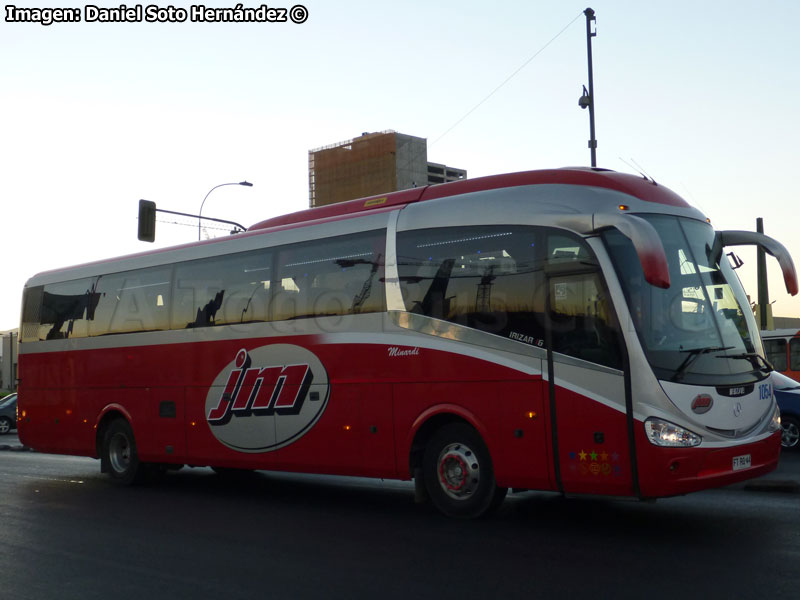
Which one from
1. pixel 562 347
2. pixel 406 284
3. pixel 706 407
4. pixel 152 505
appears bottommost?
pixel 152 505

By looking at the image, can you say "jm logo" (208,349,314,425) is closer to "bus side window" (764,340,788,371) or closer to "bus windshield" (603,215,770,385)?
"bus windshield" (603,215,770,385)

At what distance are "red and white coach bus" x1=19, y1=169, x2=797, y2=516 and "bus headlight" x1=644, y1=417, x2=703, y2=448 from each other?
1 cm

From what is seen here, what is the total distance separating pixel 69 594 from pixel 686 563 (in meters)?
4.66

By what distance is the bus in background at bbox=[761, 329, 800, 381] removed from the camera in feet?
82.6

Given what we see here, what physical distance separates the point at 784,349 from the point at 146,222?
60.2 ft

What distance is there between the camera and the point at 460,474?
371 inches

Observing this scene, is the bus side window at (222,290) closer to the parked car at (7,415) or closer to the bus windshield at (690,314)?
the bus windshield at (690,314)

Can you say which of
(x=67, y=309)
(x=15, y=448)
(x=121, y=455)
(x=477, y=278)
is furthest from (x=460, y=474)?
(x=15, y=448)

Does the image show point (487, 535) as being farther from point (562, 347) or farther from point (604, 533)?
point (562, 347)

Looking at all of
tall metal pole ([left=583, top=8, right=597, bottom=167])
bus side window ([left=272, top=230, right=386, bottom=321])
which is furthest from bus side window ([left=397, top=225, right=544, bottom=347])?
tall metal pole ([left=583, top=8, right=597, bottom=167])

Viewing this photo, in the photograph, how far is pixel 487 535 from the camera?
8469 mm

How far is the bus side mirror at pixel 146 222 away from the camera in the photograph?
976 inches

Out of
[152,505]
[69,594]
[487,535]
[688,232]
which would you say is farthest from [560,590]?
[152,505]

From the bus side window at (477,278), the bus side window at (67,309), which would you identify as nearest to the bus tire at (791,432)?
the bus side window at (477,278)
